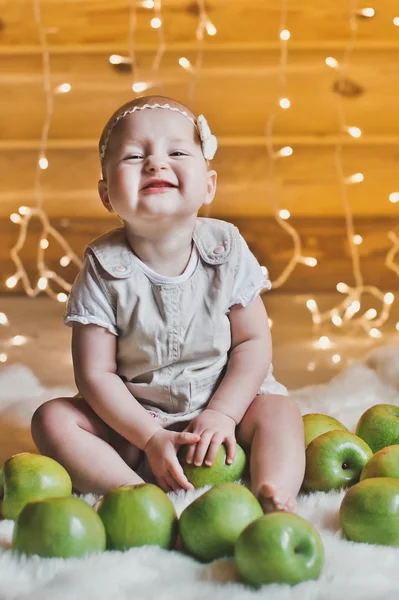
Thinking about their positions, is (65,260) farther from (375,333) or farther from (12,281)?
(375,333)

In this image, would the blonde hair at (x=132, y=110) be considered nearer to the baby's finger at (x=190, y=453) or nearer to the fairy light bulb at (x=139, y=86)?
the baby's finger at (x=190, y=453)

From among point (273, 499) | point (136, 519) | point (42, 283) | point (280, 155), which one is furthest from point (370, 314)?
point (136, 519)

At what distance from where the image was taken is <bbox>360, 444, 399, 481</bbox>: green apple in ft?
3.40

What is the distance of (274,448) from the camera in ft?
3.56

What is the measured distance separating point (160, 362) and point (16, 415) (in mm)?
391

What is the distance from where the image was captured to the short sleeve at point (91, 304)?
46.0 inches

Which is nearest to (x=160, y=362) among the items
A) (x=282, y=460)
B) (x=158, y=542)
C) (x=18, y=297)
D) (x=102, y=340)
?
(x=102, y=340)

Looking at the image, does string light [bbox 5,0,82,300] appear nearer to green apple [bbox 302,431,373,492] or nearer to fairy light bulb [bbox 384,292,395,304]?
fairy light bulb [bbox 384,292,395,304]

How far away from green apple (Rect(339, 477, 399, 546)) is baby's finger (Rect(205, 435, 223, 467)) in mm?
199

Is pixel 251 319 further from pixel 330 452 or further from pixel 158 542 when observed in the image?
pixel 158 542

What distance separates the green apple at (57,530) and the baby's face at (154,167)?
44 centimetres

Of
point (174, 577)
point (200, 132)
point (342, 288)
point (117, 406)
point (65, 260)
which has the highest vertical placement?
point (200, 132)

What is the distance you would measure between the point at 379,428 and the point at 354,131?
5.22 feet

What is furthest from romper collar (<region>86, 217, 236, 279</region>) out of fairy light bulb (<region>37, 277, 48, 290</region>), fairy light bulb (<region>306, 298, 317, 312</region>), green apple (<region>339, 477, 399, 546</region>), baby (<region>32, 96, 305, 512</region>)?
fairy light bulb (<region>37, 277, 48, 290</region>)
